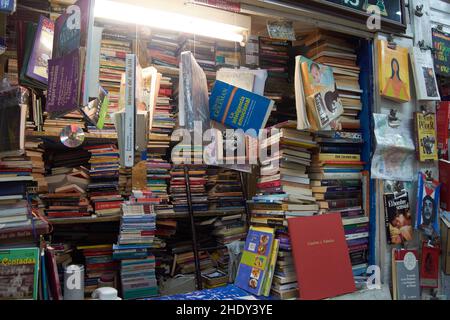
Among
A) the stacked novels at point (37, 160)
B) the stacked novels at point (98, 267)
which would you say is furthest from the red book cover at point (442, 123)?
the stacked novels at point (37, 160)

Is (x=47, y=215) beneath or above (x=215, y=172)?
beneath

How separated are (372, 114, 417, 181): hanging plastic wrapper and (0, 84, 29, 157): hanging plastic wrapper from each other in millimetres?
2086

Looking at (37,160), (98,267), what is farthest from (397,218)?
(37,160)

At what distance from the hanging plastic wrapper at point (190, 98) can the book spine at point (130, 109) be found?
31cm

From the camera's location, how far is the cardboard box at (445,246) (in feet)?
8.40

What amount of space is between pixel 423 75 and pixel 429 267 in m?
1.33

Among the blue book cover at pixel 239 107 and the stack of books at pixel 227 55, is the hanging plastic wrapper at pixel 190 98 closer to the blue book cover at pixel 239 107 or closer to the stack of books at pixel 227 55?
the blue book cover at pixel 239 107

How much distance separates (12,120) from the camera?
1.84 metres

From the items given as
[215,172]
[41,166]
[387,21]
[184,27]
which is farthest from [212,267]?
[387,21]

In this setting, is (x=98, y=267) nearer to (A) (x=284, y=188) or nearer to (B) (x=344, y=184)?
(A) (x=284, y=188)

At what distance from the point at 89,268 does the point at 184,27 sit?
2168mm

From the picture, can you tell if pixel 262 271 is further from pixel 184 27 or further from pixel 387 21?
pixel 387 21

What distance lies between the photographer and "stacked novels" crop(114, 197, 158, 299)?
3.05 m

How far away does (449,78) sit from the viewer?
3.08 metres
